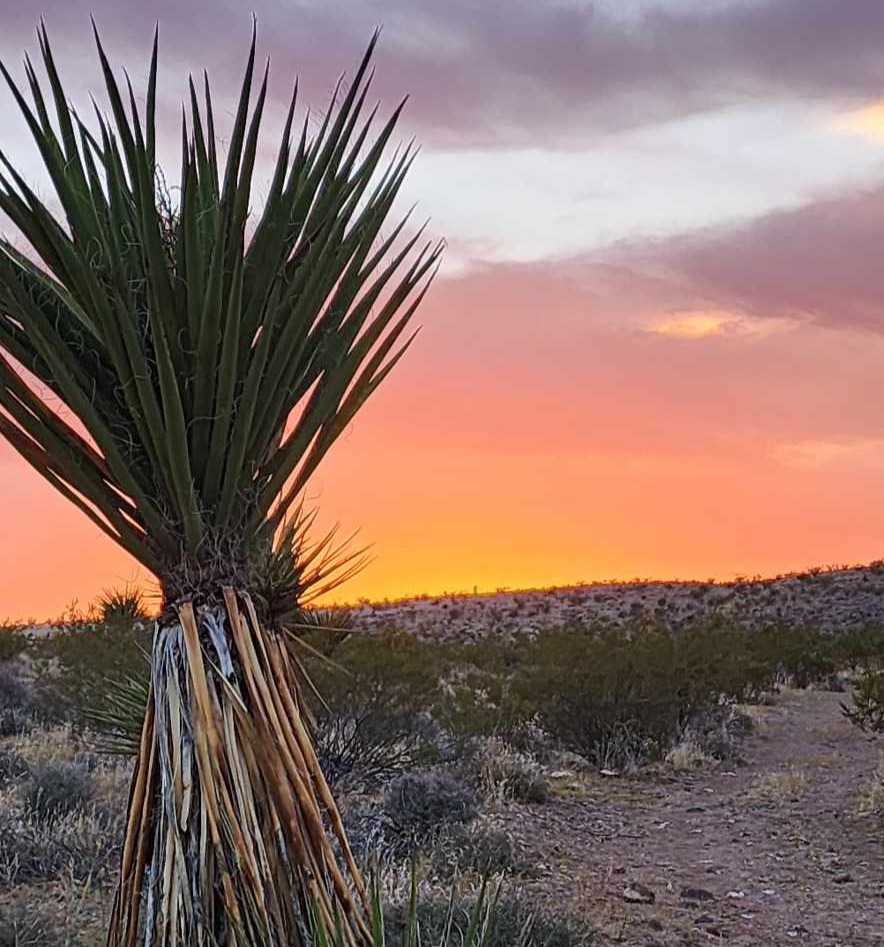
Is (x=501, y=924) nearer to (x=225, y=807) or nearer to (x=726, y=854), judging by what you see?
(x=225, y=807)

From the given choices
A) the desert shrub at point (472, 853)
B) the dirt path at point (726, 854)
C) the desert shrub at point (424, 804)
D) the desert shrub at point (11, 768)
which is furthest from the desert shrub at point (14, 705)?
the desert shrub at point (472, 853)

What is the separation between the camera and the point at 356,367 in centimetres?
390

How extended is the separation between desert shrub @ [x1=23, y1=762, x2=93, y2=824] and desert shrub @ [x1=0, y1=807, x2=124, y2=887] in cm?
24

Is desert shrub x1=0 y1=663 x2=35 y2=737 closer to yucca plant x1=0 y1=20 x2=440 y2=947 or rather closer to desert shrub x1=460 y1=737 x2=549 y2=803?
desert shrub x1=460 y1=737 x2=549 y2=803

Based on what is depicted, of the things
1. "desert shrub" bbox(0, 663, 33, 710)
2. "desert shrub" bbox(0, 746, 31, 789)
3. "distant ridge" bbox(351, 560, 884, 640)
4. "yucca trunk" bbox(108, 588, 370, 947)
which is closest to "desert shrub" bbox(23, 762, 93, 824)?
"desert shrub" bbox(0, 746, 31, 789)

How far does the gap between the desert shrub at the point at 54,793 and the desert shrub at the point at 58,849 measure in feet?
0.78

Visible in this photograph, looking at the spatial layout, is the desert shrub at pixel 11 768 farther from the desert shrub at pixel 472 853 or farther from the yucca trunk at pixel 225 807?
the yucca trunk at pixel 225 807

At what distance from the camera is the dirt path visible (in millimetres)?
7301

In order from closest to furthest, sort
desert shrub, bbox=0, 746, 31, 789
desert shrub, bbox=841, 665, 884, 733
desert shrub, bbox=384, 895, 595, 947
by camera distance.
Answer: desert shrub, bbox=384, 895, 595, 947 → desert shrub, bbox=0, 746, 31, 789 → desert shrub, bbox=841, 665, 884, 733

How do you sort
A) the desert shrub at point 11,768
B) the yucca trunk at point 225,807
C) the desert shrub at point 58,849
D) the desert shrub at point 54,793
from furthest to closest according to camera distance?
the desert shrub at point 11,768 → the desert shrub at point 54,793 → the desert shrub at point 58,849 → the yucca trunk at point 225,807

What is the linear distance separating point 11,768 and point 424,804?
387 cm

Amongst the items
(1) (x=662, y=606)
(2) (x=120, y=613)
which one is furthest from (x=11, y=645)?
(1) (x=662, y=606)

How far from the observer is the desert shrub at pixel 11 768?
31.4ft

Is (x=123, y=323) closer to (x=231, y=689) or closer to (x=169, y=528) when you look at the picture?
(x=169, y=528)
